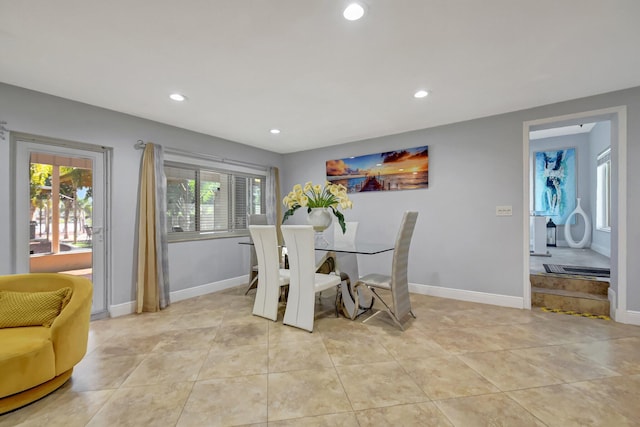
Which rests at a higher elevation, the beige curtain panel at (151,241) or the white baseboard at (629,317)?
the beige curtain panel at (151,241)

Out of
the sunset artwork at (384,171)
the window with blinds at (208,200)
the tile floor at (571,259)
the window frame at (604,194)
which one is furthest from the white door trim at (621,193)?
the window with blinds at (208,200)

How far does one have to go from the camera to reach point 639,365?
2066mm

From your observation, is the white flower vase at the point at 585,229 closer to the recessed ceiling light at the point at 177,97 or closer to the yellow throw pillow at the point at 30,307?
the recessed ceiling light at the point at 177,97

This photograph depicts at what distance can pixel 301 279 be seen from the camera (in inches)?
112

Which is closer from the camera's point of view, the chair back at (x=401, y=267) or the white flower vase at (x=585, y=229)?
the chair back at (x=401, y=267)

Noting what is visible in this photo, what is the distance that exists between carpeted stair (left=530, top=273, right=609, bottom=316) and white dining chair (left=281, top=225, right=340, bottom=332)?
271 centimetres

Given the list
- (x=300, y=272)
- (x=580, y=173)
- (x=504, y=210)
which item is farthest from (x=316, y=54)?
(x=580, y=173)

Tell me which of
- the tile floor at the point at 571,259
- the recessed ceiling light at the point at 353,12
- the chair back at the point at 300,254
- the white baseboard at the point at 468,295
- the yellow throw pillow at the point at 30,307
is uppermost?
the recessed ceiling light at the point at 353,12

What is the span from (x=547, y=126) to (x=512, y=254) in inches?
63.1

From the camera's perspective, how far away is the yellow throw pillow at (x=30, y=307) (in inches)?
77.5

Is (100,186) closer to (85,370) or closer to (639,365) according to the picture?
(85,370)

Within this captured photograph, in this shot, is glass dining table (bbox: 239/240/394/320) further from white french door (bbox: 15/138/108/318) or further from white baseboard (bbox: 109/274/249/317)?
white french door (bbox: 15/138/108/318)

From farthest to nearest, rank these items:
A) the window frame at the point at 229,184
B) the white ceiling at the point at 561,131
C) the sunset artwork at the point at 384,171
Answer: the white ceiling at the point at 561,131 → the sunset artwork at the point at 384,171 → the window frame at the point at 229,184

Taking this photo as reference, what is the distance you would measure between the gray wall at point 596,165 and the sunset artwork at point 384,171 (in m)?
3.36
